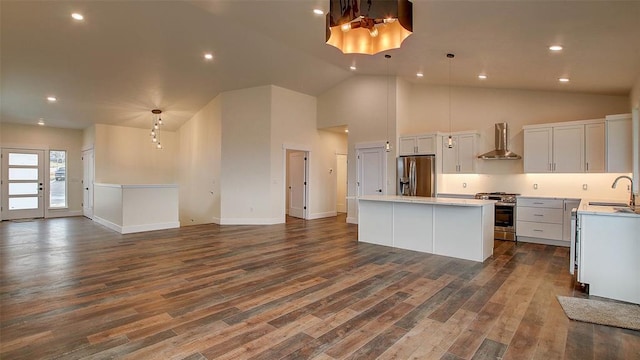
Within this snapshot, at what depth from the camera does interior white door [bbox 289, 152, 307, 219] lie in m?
9.01

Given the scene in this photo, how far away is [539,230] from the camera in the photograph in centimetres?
568

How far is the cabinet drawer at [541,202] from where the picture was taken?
18.1 feet

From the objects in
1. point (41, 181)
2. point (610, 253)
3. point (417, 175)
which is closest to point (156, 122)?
point (41, 181)

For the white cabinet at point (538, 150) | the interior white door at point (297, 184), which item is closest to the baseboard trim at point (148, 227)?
the interior white door at point (297, 184)

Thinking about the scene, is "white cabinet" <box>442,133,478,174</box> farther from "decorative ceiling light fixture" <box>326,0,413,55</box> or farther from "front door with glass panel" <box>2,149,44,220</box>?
"front door with glass panel" <box>2,149,44,220</box>

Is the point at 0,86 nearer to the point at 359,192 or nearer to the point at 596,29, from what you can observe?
the point at 359,192

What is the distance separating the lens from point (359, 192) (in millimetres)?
8188

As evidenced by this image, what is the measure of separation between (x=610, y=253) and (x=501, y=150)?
138 inches

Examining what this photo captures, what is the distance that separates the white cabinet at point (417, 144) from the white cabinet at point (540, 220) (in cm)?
205

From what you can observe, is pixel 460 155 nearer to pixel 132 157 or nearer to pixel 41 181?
pixel 132 157

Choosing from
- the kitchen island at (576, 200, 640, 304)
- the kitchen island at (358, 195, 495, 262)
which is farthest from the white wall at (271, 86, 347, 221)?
the kitchen island at (576, 200, 640, 304)

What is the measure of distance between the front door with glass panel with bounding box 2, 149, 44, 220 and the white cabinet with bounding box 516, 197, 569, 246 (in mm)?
12732

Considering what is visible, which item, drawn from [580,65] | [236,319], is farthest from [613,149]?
[236,319]

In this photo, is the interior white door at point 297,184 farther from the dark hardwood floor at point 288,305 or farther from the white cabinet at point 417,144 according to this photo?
the dark hardwood floor at point 288,305
